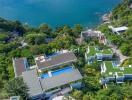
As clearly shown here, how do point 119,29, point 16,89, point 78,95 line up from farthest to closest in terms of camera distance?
point 119,29, point 78,95, point 16,89

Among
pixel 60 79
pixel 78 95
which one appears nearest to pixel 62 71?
pixel 60 79

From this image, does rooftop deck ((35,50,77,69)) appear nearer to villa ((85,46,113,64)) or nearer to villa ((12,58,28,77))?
villa ((12,58,28,77))

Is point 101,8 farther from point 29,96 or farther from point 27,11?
point 29,96

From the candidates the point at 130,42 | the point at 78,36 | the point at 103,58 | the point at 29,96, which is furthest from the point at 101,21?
the point at 29,96

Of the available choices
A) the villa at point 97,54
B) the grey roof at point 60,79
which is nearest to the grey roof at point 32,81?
the grey roof at point 60,79

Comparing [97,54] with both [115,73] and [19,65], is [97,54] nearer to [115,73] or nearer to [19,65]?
[115,73]

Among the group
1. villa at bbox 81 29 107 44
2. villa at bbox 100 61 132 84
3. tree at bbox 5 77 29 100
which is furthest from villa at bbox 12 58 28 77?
villa at bbox 81 29 107 44
